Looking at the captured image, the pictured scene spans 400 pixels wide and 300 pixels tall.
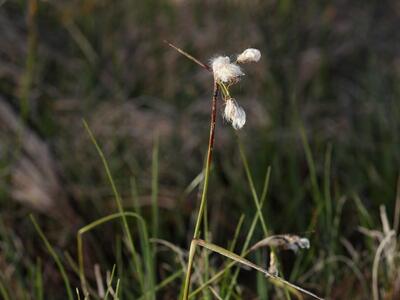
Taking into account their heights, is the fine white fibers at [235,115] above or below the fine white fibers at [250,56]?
below

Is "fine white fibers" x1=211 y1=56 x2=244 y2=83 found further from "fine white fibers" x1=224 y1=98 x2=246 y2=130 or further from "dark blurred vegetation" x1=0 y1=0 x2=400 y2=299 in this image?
"dark blurred vegetation" x1=0 y1=0 x2=400 y2=299

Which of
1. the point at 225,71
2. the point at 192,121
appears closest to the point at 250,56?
the point at 225,71

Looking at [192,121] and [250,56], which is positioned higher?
[250,56]

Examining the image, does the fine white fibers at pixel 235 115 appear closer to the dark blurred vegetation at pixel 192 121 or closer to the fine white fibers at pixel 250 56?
the fine white fibers at pixel 250 56

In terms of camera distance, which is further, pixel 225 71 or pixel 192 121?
pixel 192 121

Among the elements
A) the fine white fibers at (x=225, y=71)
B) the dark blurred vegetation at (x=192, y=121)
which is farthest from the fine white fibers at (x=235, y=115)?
the dark blurred vegetation at (x=192, y=121)

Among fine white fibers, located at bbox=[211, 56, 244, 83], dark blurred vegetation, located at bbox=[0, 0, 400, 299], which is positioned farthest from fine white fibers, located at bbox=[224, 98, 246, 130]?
dark blurred vegetation, located at bbox=[0, 0, 400, 299]

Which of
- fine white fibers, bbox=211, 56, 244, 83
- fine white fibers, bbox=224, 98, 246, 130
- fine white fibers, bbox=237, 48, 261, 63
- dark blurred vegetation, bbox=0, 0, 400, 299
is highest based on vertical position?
fine white fibers, bbox=237, 48, 261, 63

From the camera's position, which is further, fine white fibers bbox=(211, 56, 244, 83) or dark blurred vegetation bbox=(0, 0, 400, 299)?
dark blurred vegetation bbox=(0, 0, 400, 299)

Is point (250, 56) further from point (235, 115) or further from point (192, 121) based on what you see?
point (192, 121)

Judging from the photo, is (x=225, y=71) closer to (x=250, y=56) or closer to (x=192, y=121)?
(x=250, y=56)
